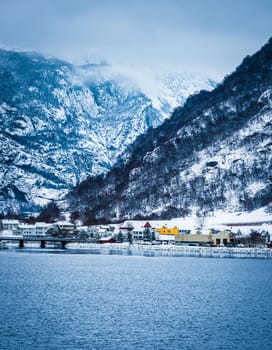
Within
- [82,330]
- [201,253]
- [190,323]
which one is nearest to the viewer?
[82,330]

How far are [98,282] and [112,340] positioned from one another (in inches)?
1709

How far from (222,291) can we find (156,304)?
51.1 ft

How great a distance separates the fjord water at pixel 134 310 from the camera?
191ft

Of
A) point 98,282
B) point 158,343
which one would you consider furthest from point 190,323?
point 98,282

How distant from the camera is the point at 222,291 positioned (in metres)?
91.2

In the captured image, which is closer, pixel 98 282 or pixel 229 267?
pixel 98 282

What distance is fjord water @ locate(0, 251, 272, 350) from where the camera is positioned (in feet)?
191

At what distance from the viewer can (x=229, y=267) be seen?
444 ft

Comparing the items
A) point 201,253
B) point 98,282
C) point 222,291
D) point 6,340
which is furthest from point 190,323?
point 201,253

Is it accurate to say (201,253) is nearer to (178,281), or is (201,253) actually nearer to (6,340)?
(178,281)

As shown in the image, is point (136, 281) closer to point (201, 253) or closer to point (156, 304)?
point (156, 304)

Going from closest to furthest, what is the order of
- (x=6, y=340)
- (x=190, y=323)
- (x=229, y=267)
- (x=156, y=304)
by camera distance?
(x=6, y=340) < (x=190, y=323) < (x=156, y=304) < (x=229, y=267)

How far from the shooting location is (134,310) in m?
73.7

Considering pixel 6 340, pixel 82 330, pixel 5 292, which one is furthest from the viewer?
pixel 5 292
